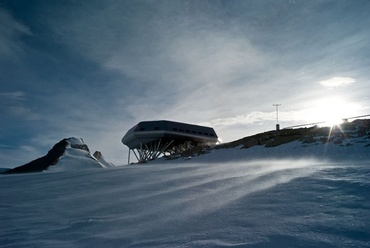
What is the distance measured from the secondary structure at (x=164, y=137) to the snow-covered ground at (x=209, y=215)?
30.3 metres

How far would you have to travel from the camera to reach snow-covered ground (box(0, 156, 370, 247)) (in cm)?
264

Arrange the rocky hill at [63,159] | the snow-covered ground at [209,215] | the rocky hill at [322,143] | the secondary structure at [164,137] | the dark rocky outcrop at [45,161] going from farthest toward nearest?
1. the secondary structure at [164,137]
2. the dark rocky outcrop at [45,161]
3. the rocky hill at [63,159]
4. the rocky hill at [322,143]
5. the snow-covered ground at [209,215]

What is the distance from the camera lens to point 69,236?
3.13m

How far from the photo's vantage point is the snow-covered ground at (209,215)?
2639mm

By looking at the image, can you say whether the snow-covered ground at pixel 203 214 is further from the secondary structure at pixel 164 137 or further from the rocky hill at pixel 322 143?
the secondary structure at pixel 164 137

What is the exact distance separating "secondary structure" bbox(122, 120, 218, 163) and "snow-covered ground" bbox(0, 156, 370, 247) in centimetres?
3031

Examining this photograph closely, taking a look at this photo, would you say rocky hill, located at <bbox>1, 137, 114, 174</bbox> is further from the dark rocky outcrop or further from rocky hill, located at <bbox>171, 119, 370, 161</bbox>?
rocky hill, located at <bbox>171, 119, 370, 161</bbox>

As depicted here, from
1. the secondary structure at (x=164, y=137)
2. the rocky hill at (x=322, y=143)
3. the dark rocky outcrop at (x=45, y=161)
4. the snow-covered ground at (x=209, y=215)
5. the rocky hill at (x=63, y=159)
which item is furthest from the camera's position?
the secondary structure at (x=164, y=137)

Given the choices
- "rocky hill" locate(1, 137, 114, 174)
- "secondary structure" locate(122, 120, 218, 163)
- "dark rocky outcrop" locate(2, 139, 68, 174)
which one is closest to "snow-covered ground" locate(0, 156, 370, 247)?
"rocky hill" locate(1, 137, 114, 174)

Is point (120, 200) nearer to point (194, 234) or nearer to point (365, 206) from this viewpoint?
point (194, 234)

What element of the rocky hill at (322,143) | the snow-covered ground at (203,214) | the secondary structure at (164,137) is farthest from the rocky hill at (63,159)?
the secondary structure at (164,137)

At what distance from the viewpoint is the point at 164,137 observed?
36.2 metres

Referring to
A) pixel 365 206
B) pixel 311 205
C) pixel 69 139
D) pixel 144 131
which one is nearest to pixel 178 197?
pixel 311 205

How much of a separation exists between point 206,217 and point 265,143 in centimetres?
1817
